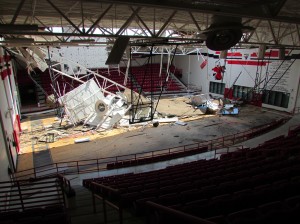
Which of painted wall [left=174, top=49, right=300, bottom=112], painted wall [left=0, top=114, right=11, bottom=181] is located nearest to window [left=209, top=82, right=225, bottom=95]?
painted wall [left=174, top=49, right=300, bottom=112]

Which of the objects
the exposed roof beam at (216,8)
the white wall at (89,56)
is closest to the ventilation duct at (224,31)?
the exposed roof beam at (216,8)

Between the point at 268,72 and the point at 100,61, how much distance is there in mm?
18761

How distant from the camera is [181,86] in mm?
31484

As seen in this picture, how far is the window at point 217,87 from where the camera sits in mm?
27062

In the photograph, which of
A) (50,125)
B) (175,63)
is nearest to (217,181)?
(50,125)

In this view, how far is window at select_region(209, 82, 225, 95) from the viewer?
2706 centimetres

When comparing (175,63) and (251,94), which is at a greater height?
(175,63)

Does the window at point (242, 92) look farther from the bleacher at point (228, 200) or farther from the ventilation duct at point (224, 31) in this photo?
the bleacher at point (228, 200)

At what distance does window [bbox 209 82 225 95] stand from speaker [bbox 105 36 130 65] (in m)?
22.0

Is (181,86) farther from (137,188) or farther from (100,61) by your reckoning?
(137,188)

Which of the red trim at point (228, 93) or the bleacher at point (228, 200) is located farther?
the red trim at point (228, 93)

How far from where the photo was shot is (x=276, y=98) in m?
21.3

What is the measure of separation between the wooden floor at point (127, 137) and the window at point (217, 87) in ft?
24.8

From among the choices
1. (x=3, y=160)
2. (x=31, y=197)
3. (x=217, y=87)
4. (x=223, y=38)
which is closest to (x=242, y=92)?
(x=217, y=87)
